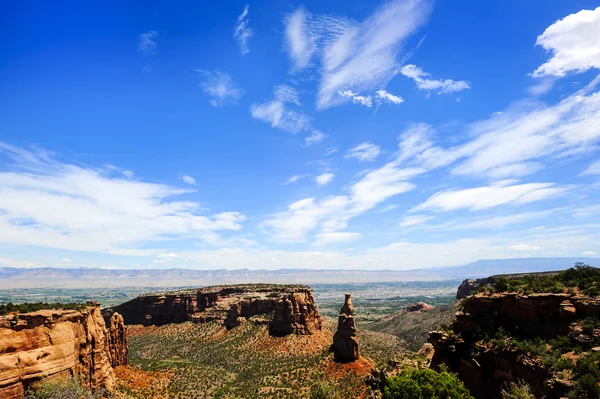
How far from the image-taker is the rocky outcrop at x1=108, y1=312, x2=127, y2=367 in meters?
57.7

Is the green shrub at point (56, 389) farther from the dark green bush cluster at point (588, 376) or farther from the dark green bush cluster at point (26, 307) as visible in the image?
the dark green bush cluster at point (588, 376)

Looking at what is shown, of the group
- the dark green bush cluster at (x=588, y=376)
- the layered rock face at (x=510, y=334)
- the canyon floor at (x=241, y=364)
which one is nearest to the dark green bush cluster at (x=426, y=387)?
the layered rock face at (x=510, y=334)

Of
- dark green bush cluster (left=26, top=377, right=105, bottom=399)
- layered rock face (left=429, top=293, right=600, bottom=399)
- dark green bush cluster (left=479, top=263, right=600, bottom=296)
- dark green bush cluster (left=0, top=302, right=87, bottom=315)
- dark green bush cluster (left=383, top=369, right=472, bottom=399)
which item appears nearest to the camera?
layered rock face (left=429, top=293, right=600, bottom=399)

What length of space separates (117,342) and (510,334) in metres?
57.8

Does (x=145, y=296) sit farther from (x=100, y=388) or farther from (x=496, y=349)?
(x=496, y=349)

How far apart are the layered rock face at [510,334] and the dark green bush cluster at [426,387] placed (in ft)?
12.5

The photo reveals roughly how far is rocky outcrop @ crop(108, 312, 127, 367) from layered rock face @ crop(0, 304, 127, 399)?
1531 centimetres

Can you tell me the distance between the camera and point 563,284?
109 ft

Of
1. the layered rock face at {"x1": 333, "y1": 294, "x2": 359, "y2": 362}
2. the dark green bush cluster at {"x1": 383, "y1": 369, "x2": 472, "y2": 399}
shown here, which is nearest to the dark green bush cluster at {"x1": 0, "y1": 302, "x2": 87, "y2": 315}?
the dark green bush cluster at {"x1": 383, "y1": 369, "x2": 472, "y2": 399}

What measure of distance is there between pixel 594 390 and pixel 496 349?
982 cm

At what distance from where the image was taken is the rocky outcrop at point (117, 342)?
189 feet

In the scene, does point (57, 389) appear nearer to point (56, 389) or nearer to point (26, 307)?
point (56, 389)

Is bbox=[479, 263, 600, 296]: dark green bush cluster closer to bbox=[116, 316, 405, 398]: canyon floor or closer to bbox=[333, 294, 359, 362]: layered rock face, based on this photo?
bbox=[116, 316, 405, 398]: canyon floor

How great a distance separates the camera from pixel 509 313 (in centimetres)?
3428
